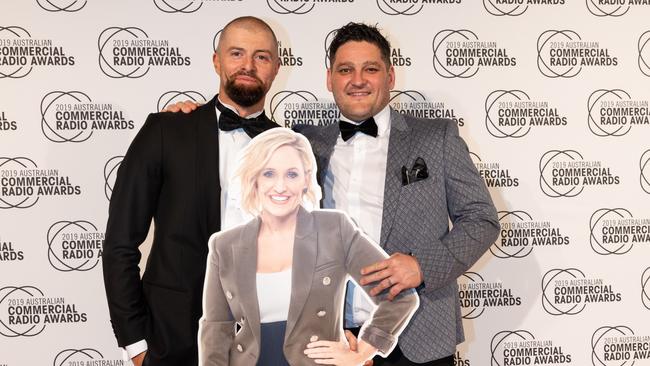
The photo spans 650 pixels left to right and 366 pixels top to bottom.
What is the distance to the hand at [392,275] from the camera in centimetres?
181

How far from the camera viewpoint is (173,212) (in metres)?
2.06

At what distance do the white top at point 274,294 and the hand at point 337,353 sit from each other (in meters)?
0.12

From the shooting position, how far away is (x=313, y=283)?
1.76 meters

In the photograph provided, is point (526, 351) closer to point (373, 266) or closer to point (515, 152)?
point (515, 152)

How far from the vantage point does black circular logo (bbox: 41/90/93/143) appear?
2875mm

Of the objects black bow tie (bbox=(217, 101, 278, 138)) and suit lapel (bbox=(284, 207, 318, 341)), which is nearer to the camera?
suit lapel (bbox=(284, 207, 318, 341))

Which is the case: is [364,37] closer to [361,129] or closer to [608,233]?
[361,129]

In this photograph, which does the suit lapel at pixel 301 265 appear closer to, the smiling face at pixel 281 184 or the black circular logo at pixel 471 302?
the smiling face at pixel 281 184

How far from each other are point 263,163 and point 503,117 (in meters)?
1.75

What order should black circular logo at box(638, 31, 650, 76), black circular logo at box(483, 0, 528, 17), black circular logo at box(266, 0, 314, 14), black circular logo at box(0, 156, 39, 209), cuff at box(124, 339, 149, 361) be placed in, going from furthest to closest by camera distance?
black circular logo at box(638, 31, 650, 76), black circular logo at box(483, 0, 528, 17), black circular logo at box(266, 0, 314, 14), black circular logo at box(0, 156, 39, 209), cuff at box(124, 339, 149, 361)

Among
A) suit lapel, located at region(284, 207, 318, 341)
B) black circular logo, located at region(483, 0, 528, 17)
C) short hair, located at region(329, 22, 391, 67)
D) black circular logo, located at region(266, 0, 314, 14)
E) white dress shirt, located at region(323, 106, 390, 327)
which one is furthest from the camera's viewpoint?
black circular logo, located at region(483, 0, 528, 17)

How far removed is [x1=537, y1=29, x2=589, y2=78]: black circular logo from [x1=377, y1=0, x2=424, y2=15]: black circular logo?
0.65 meters

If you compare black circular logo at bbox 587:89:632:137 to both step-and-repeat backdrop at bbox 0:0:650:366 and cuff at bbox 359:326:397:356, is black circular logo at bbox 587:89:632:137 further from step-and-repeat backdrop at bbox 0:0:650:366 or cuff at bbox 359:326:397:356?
cuff at bbox 359:326:397:356

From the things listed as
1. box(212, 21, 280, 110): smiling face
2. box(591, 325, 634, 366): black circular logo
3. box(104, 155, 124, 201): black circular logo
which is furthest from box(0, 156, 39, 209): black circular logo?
box(591, 325, 634, 366): black circular logo
